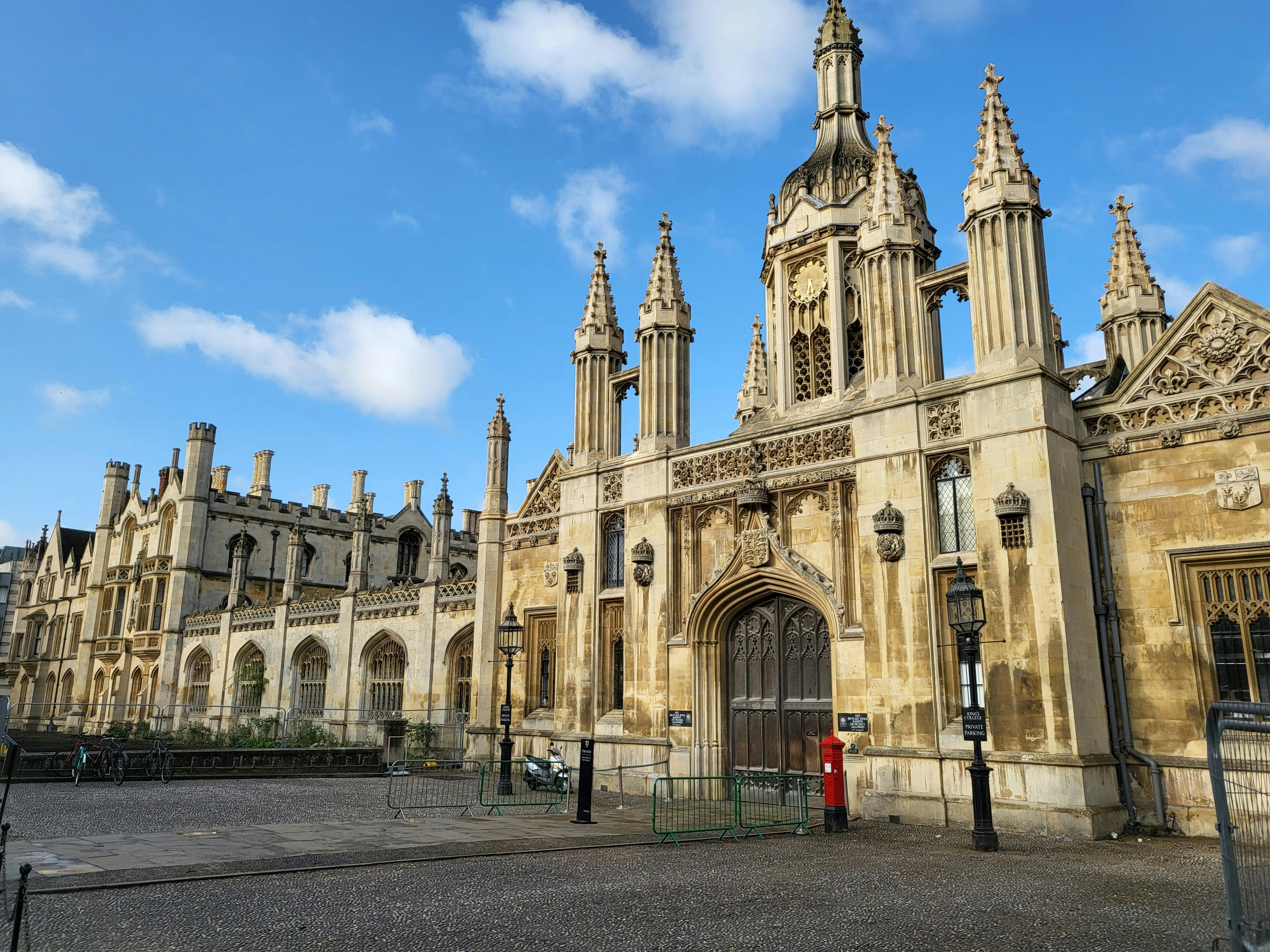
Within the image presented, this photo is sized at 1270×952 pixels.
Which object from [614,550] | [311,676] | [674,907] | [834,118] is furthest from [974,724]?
[311,676]

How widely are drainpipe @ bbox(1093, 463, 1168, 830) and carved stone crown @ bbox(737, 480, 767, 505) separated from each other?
5.65 metres

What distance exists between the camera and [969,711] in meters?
12.5

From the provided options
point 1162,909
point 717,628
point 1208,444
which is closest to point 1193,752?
point 1208,444

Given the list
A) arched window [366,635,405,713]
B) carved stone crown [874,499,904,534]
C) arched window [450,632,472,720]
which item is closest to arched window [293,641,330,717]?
arched window [366,635,405,713]

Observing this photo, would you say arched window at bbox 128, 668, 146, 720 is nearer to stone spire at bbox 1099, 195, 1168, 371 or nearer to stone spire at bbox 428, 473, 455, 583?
stone spire at bbox 428, 473, 455, 583

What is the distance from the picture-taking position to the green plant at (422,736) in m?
28.7

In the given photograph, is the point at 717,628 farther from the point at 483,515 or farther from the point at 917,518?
the point at 483,515

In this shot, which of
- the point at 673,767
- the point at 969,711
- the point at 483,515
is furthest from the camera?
the point at 483,515

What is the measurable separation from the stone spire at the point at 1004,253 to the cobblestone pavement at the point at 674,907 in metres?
7.84

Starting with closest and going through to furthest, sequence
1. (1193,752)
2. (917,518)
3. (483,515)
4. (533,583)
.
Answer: (1193,752)
(917,518)
(533,583)
(483,515)

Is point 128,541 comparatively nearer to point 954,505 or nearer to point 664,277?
point 664,277

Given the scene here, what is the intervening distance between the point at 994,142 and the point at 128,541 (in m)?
50.5

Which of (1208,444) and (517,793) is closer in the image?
(1208,444)

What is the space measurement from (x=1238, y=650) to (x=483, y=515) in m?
17.3
